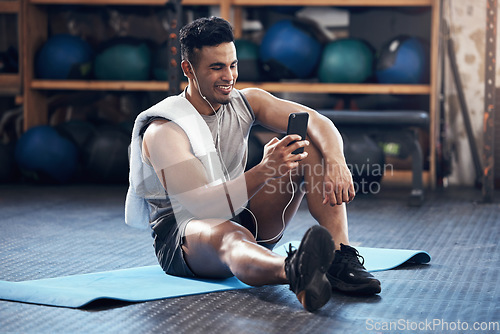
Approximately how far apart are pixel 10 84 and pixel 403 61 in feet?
9.67

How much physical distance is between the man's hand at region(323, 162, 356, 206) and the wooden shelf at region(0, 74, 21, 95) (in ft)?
12.4

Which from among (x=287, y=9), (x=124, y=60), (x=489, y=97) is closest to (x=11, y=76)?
(x=124, y=60)

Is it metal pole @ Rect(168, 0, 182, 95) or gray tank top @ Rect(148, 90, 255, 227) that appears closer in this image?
gray tank top @ Rect(148, 90, 255, 227)

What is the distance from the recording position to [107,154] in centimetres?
481

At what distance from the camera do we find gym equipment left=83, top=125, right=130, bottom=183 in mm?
4805

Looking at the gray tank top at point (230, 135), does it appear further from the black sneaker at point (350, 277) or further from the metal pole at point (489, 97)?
the metal pole at point (489, 97)

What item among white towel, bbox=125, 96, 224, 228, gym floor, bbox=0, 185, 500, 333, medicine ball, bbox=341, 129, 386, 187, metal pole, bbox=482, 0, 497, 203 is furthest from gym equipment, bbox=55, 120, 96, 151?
white towel, bbox=125, 96, 224, 228

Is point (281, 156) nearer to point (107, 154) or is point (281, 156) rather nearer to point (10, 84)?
point (107, 154)

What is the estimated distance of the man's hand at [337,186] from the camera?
2.03m

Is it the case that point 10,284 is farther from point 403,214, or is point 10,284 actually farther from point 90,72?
point 90,72

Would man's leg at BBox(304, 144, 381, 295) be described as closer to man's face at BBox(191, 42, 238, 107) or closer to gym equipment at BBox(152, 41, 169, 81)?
man's face at BBox(191, 42, 238, 107)

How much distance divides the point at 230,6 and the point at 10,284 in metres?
3.38

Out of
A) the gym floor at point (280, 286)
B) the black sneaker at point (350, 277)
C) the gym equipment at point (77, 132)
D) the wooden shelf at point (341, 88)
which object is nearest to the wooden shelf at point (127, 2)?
the wooden shelf at point (341, 88)

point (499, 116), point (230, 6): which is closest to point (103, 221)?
point (230, 6)
